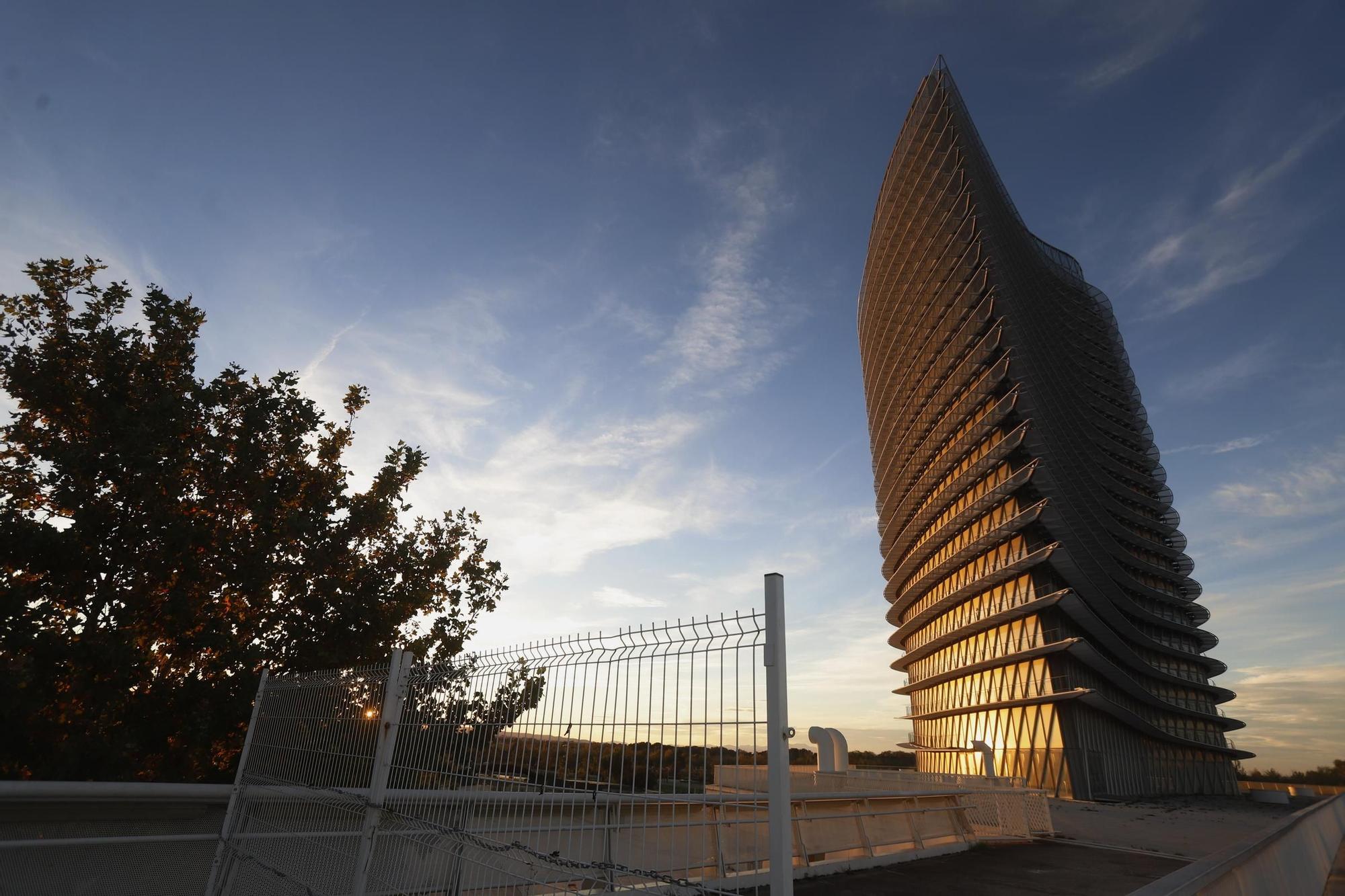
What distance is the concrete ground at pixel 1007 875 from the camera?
29.5 feet

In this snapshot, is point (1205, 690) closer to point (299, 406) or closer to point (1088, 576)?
point (1088, 576)

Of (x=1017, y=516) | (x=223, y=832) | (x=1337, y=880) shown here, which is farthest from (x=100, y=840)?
(x=1017, y=516)

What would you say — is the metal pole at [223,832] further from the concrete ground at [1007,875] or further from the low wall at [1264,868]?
the low wall at [1264,868]

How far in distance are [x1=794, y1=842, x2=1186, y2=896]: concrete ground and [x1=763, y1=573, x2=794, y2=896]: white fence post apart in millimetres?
5709

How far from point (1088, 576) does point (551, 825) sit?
57571 mm

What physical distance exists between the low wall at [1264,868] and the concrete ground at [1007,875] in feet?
9.35

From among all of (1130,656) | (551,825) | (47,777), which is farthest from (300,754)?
(1130,656)

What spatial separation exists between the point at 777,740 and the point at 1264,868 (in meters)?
3.33

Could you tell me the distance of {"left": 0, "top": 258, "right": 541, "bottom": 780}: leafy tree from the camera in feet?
34.0

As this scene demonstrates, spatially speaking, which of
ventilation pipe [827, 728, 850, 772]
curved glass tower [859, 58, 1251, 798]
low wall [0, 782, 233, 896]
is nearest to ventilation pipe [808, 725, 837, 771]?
ventilation pipe [827, 728, 850, 772]

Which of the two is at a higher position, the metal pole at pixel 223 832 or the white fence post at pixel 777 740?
the white fence post at pixel 777 740

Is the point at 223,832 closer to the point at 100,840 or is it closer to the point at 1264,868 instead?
the point at 100,840

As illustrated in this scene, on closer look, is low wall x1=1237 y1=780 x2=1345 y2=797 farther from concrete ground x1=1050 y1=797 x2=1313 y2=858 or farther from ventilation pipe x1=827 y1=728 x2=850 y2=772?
ventilation pipe x1=827 y1=728 x2=850 y2=772

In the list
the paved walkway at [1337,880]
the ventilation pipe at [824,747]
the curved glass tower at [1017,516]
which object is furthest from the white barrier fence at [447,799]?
the curved glass tower at [1017,516]
